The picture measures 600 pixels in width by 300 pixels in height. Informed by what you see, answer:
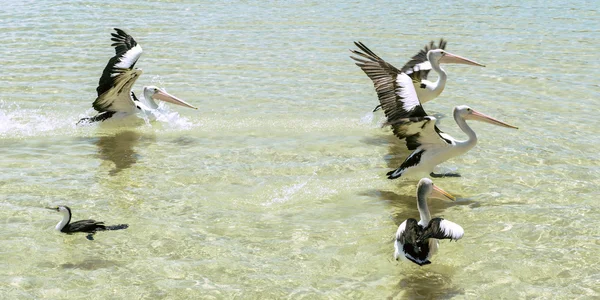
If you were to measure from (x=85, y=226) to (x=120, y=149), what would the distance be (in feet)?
9.53

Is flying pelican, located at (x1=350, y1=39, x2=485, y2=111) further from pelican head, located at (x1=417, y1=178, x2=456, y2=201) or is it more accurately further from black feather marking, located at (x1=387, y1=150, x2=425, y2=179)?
pelican head, located at (x1=417, y1=178, x2=456, y2=201)

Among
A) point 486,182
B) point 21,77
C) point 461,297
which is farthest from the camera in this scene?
point 21,77

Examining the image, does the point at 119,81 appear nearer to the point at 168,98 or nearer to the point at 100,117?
the point at 100,117

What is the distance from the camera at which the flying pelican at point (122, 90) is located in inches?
351

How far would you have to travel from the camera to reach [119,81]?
889 cm

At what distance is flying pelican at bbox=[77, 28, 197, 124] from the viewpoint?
351 inches

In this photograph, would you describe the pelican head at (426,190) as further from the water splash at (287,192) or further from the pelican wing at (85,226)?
the pelican wing at (85,226)

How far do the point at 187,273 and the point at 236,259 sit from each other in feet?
1.35

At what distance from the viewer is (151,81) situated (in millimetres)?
11141

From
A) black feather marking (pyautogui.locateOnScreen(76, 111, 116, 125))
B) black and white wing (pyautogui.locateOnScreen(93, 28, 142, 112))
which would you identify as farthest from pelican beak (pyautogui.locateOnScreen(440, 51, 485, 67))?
black feather marking (pyautogui.locateOnScreen(76, 111, 116, 125))

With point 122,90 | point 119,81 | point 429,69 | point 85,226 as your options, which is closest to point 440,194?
point 85,226

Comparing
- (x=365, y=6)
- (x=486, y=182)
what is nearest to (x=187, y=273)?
(x=486, y=182)

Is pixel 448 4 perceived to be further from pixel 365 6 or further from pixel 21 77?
pixel 21 77

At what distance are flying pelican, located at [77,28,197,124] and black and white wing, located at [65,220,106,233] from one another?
3.05 m
